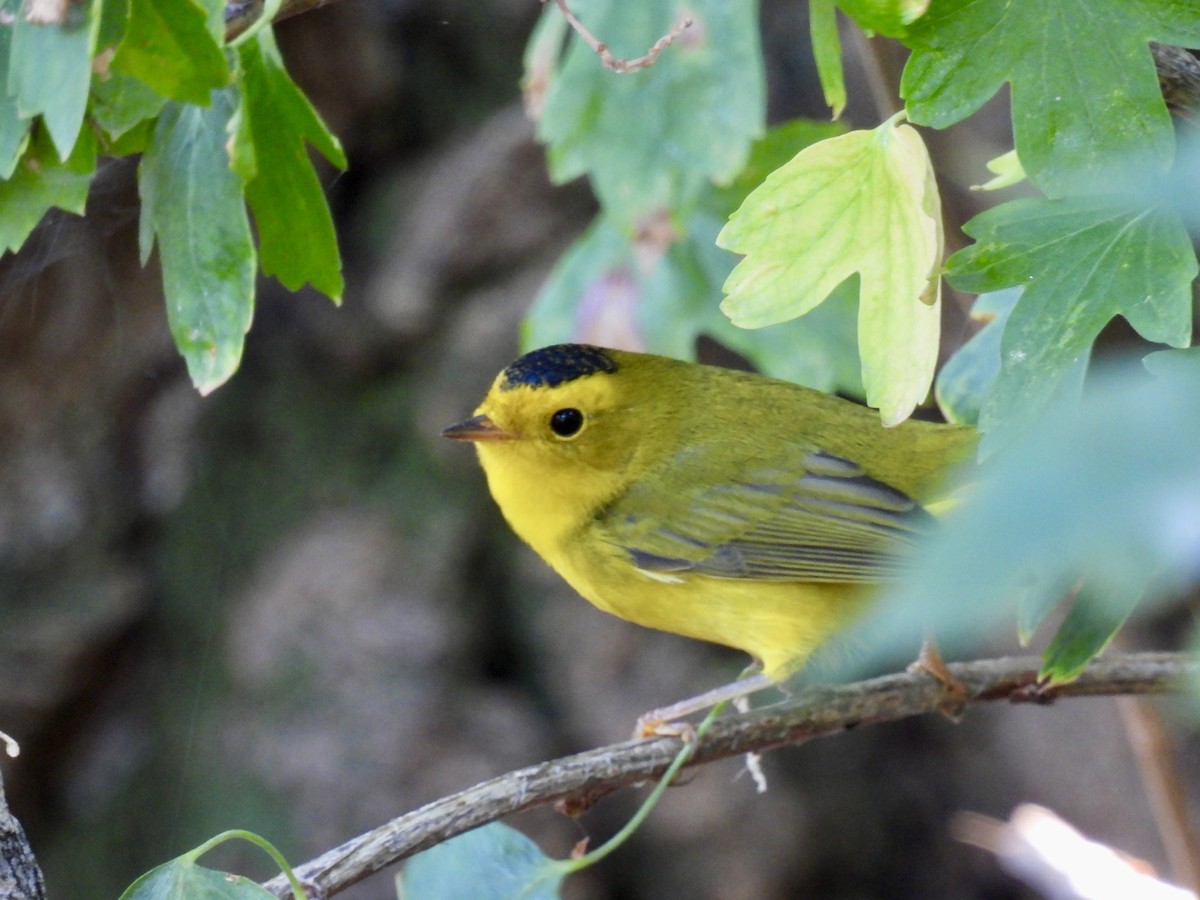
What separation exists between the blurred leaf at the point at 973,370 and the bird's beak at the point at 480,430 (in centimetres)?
90

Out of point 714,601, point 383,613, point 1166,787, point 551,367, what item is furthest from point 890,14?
point 383,613

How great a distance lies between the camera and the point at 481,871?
67.2 inches

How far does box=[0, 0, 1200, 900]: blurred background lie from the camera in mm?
4215

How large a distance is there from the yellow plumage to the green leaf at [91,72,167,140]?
99cm

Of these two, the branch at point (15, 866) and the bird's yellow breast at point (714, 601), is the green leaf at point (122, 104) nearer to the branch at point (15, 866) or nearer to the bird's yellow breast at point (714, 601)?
the branch at point (15, 866)

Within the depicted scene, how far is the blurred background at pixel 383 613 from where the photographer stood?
166 inches

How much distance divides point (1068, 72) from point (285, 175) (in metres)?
1.05

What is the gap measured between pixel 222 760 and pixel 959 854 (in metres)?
2.54

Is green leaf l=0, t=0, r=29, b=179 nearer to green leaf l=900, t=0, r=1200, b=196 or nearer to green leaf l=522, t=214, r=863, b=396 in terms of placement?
green leaf l=900, t=0, r=1200, b=196

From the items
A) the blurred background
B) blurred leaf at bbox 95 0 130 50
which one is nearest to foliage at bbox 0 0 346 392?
blurred leaf at bbox 95 0 130 50

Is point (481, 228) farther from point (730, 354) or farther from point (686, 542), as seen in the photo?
point (686, 542)

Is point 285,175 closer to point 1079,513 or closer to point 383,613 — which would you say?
point 1079,513

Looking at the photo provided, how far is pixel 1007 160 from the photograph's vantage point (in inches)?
73.1


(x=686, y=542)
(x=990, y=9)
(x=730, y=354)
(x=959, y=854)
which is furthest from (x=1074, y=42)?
(x=959, y=854)
